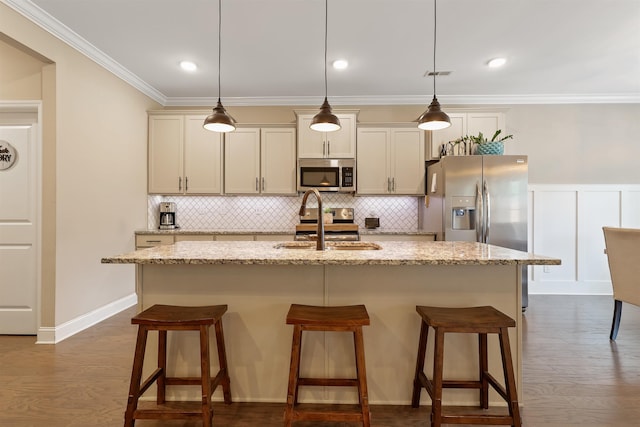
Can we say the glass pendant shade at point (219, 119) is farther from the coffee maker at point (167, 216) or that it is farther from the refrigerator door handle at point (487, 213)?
the refrigerator door handle at point (487, 213)

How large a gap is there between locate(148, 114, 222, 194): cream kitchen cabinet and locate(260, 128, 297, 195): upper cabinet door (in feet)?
1.90

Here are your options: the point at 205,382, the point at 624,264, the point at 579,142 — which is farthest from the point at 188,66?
the point at 579,142

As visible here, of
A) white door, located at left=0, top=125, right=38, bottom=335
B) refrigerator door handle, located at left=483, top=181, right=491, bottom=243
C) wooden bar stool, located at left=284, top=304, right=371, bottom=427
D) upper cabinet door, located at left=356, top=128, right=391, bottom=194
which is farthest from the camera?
upper cabinet door, located at left=356, top=128, right=391, bottom=194

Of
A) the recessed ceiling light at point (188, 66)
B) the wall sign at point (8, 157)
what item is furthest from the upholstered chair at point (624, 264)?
the wall sign at point (8, 157)

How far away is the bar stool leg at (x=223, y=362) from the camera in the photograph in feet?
5.91

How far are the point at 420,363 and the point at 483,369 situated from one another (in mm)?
358

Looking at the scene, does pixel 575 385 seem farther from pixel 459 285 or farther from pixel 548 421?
pixel 459 285

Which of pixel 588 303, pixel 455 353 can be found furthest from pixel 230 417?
pixel 588 303

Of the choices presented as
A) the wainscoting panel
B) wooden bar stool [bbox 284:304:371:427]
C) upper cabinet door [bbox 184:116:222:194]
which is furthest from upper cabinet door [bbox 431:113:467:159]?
wooden bar stool [bbox 284:304:371:427]

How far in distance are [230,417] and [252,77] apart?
3.46 meters

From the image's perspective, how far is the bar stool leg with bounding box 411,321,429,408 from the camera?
1.80 metres

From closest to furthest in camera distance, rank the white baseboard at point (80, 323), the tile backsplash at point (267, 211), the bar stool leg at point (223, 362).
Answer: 1. the bar stool leg at point (223, 362)
2. the white baseboard at point (80, 323)
3. the tile backsplash at point (267, 211)

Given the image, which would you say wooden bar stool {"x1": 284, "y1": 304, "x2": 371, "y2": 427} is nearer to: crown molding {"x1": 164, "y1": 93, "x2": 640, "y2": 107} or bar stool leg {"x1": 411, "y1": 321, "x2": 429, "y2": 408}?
bar stool leg {"x1": 411, "y1": 321, "x2": 429, "y2": 408}

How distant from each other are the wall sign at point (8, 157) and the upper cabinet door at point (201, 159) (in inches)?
67.2
